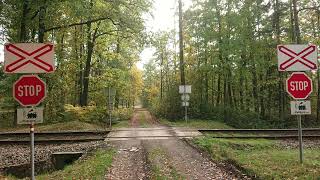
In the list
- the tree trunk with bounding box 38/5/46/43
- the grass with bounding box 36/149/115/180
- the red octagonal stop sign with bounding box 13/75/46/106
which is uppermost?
the tree trunk with bounding box 38/5/46/43

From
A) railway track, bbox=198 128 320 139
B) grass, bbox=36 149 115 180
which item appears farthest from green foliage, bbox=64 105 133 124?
grass, bbox=36 149 115 180

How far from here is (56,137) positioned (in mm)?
17359

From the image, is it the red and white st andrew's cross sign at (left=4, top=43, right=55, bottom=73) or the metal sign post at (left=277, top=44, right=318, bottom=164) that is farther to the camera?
the metal sign post at (left=277, top=44, right=318, bottom=164)

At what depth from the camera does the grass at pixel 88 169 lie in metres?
9.13

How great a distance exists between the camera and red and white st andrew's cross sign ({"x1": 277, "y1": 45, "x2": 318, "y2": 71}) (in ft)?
30.3

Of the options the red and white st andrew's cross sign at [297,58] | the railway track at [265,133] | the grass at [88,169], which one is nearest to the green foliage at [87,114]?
the railway track at [265,133]

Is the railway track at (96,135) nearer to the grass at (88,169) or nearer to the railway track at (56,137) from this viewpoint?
the railway track at (56,137)

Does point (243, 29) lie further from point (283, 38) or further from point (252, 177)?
point (252, 177)

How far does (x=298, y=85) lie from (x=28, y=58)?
657cm

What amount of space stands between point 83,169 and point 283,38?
28.4 m

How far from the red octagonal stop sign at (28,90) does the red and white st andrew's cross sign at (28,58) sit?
0.18m

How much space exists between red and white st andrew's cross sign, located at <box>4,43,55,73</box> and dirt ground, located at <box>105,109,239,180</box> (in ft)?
11.1

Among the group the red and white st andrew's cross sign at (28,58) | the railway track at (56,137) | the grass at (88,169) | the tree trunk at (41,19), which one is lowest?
the grass at (88,169)

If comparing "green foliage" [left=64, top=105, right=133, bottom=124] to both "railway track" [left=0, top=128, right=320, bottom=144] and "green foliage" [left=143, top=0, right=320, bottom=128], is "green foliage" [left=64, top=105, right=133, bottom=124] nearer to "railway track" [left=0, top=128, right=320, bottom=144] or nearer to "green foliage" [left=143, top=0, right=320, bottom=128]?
"green foliage" [left=143, top=0, right=320, bottom=128]
